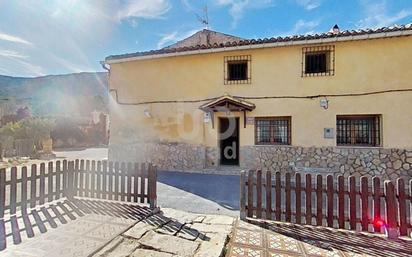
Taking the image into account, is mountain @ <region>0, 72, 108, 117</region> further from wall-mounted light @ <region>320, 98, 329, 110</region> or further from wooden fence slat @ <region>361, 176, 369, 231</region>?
wooden fence slat @ <region>361, 176, 369, 231</region>

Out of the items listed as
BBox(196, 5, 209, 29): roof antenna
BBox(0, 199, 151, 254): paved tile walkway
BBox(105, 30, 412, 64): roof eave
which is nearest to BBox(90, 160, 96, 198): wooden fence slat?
BBox(0, 199, 151, 254): paved tile walkway

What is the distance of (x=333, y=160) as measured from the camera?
33.3 feet

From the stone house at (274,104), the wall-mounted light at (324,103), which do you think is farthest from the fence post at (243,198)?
the wall-mounted light at (324,103)

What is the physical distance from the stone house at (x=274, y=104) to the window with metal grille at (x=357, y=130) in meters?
0.04

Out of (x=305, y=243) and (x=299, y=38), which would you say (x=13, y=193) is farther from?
(x=299, y=38)

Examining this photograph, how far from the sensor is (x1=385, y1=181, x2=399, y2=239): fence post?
4.36 meters

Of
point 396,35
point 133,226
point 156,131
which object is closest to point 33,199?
point 133,226

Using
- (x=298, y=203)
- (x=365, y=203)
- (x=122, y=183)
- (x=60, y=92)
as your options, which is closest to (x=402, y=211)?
(x=365, y=203)

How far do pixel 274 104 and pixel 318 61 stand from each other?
2.36m

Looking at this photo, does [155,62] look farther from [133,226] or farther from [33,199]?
[133,226]

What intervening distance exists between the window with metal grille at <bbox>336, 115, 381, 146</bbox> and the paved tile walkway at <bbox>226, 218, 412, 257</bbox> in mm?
6542

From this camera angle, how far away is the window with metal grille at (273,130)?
1085cm

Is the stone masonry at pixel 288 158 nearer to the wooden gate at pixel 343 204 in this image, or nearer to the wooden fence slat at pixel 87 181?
the wooden gate at pixel 343 204

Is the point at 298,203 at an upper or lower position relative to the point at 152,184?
lower
